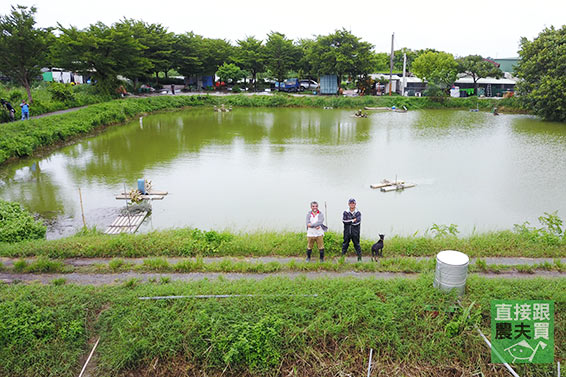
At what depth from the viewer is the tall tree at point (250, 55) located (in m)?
45.1

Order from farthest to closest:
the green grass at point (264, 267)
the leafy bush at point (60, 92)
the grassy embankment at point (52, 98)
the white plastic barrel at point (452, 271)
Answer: the leafy bush at point (60, 92)
the grassy embankment at point (52, 98)
the green grass at point (264, 267)
the white plastic barrel at point (452, 271)

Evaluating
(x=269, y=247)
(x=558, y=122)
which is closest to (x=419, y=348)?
(x=269, y=247)

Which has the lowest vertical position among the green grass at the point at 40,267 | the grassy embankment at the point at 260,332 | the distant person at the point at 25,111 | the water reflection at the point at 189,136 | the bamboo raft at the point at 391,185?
the grassy embankment at the point at 260,332

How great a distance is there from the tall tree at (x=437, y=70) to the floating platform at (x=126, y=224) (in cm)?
3635

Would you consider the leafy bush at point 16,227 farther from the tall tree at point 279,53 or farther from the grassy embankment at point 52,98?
the tall tree at point 279,53

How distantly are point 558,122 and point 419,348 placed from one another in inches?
1285

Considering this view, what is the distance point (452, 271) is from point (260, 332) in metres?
3.02

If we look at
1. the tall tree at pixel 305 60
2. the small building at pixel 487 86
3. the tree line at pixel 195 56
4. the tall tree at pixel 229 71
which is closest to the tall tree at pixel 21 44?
the tree line at pixel 195 56

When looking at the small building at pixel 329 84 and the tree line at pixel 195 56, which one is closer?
the tree line at pixel 195 56

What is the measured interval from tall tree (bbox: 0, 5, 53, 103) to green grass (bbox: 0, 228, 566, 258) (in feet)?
65.7

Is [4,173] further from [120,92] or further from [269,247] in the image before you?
[120,92]

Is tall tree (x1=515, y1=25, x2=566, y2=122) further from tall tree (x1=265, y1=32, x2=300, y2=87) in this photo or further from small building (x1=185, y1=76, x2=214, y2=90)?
small building (x1=185, y1=76, x2=214, y2=90)

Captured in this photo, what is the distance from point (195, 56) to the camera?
43.6 metres

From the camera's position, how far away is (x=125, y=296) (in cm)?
648
